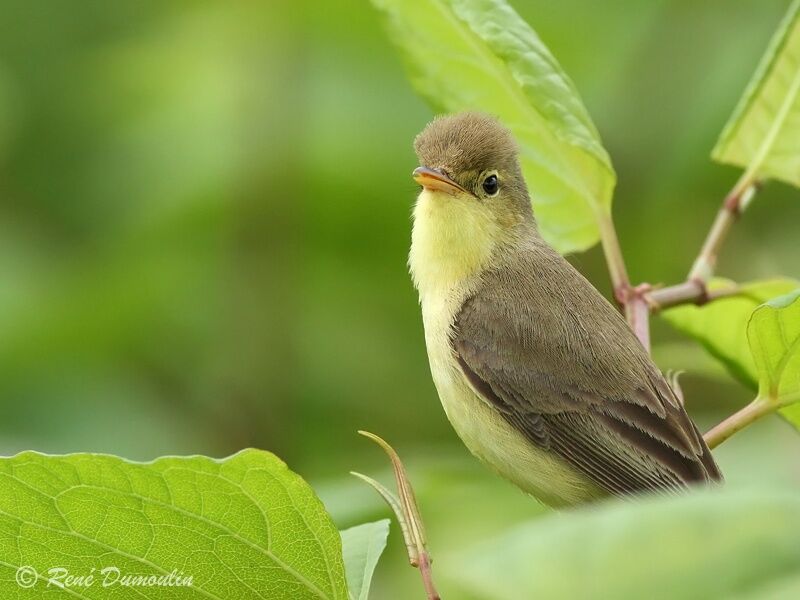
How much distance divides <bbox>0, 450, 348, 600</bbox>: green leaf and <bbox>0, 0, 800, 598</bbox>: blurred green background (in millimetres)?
1354

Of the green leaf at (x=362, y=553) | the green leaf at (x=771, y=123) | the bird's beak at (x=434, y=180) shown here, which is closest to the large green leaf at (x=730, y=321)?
the green leaf at (x=771, y=123)

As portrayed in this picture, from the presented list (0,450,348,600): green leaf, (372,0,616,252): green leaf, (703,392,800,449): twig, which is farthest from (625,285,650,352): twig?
(0,450,348,600): green leaf

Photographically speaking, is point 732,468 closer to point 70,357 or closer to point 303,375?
point 303,375

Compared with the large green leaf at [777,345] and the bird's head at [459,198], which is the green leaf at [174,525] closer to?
the large green leaf at [777,345]

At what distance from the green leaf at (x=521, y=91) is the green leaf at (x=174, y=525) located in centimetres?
120

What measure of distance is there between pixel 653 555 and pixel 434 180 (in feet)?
7.75

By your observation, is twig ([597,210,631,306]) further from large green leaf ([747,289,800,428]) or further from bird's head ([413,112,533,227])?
large green leaf ([747,289,800,428])

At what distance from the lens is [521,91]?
276 cm

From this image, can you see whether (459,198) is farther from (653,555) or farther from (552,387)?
(653,555)

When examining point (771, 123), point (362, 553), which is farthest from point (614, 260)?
point (362, 553)

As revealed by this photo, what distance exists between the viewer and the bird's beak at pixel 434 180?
3.34 meters

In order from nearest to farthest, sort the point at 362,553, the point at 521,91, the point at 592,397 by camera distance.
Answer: the point at 362,553 → the point at 521,91 → the point at 592,397

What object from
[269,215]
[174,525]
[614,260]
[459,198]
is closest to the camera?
[174,525]

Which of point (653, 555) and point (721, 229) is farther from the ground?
point (653, 555)
